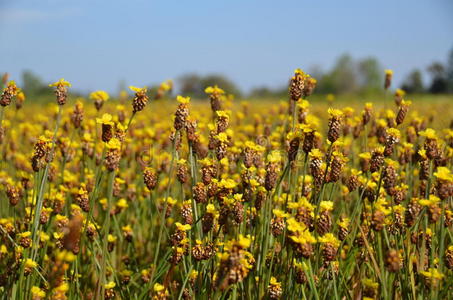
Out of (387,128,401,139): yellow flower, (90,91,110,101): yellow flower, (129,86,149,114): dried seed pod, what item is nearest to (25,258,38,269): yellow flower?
(129,86,149,114): dried seed pod

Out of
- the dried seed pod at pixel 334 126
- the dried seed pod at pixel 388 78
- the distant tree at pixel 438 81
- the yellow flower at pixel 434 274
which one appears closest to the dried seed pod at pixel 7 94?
the dried seed pod at pixel 334 126

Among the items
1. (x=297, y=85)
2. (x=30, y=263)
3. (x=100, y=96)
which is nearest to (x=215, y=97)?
(x=297, y=85)

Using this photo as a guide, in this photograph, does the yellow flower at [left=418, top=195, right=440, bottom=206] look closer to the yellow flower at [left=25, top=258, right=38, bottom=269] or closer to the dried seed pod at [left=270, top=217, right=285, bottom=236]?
the dried seed pod at [left=270, top=217, right=285, bottom=236]

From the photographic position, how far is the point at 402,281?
226 cm

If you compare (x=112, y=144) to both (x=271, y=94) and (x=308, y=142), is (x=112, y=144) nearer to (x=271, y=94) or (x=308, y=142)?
(x=308, y=142)

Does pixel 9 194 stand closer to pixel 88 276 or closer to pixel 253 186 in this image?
pixel 88 276

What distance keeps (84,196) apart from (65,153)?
1.10 meters

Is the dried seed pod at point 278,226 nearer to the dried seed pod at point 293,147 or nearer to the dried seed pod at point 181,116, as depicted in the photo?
the dried seed pod at point 293,147

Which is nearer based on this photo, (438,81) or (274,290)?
(274,290)

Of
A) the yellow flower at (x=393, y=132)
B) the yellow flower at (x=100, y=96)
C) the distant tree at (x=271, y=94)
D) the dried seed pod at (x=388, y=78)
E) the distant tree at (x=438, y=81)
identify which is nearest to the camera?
the yellow flower at (x=393, y=132)

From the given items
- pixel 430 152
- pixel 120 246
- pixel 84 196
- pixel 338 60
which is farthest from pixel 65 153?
pixel 338 60

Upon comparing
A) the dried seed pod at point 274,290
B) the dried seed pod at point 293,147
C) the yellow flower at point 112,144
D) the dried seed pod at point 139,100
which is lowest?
the dried seed pod at point 274,290

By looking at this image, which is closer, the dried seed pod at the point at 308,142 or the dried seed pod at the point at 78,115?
the dried seed pod at the point at 308,142

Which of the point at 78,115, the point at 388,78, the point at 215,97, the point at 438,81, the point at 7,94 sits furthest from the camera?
the point at 438,81
